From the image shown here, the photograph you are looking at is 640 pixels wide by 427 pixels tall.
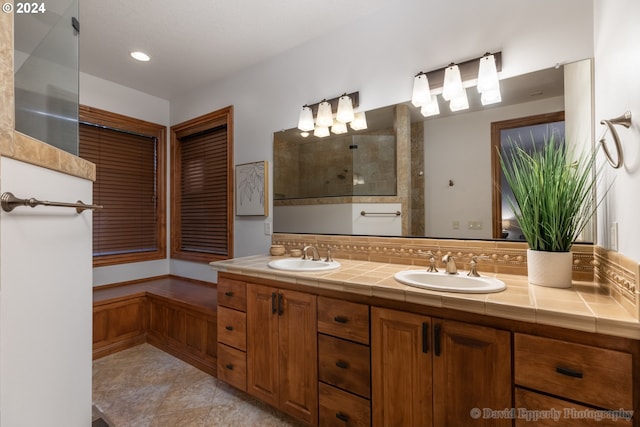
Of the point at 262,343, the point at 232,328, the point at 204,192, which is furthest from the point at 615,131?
the point at 204,192

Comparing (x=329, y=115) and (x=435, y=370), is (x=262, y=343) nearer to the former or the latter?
(x=435, y=370)

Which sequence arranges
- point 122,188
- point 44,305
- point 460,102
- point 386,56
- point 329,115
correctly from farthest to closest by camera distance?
1. point 122,188
2. point 329,115
3. point 386,56
4. point 460,102
5. point 44,305

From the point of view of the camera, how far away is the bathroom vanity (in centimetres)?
91

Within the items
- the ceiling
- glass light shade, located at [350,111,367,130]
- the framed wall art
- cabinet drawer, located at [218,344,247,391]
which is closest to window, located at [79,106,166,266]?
the ceiling

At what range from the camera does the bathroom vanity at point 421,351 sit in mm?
911

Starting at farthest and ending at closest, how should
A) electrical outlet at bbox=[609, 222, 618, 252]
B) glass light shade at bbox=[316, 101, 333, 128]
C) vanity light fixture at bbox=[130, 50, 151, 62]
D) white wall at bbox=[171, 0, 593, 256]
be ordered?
vanity light fixture at bbox=[130, 50, 151, 62]
glass light shade at bbox=[316, 101, 333, 128]
white wall at bbox=[171, 0, 593, 256]
electrical outlet at bbox=[609, 222, 618, 252]

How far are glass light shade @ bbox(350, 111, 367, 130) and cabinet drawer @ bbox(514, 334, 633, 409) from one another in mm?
1550

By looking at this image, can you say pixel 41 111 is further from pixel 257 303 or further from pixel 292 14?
pixel 292 14

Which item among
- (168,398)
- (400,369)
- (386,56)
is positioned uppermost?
(386,56)

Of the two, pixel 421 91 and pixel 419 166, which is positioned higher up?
pixel 421 91

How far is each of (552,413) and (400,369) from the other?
0.52m

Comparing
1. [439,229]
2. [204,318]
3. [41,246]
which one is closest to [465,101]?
[439,229]

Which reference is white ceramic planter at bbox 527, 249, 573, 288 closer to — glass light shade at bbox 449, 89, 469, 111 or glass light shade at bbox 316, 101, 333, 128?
glass light shade at bbox 449, 89, 469, 111

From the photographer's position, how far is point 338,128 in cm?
218
